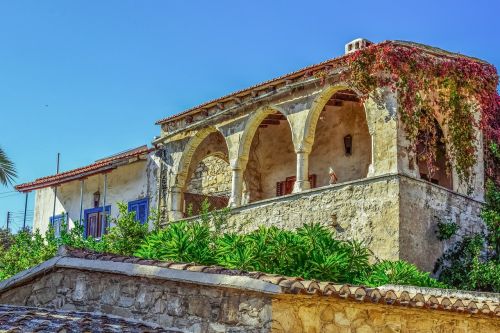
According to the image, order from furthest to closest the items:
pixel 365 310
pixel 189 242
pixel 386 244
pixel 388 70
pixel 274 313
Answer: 1. pixel 388 70
2. pixel 386 244
3. pixel 189 242
4. pixel 365 310
5. pixel 274 313

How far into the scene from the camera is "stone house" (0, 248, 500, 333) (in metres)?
7.89

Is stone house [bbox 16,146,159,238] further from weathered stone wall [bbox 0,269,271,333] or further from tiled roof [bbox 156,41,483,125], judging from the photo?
weathered stone wall [bbox 0,269,271,333]

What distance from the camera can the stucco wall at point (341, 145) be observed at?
2052 cm

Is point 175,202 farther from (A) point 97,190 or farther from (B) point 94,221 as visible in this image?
(A) point 97,190

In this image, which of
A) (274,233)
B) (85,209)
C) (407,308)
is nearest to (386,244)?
(274,233)

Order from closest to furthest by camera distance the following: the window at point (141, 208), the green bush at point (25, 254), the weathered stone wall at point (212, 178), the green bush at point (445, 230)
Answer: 1. the green bush at point (445, 230)
2. the green bush at point (25, 254)
3. the window at point (141, 208)
4. the weathered stone wall at point (212, 178)

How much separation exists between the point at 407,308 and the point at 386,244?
7706mm

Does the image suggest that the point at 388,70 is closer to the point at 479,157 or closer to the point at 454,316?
the point at 479,157

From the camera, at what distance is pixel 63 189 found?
2803cm

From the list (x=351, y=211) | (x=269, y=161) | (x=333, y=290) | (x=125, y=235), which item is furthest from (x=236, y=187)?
(x=333, y=290)

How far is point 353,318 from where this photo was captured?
337 inches

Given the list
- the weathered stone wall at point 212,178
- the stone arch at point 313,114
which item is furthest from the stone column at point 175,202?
the stone arch at point 313,114

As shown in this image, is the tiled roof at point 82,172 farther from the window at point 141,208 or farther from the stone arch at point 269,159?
the stone arch at point 269,159

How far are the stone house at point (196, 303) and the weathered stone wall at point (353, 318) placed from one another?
0.03 feet
